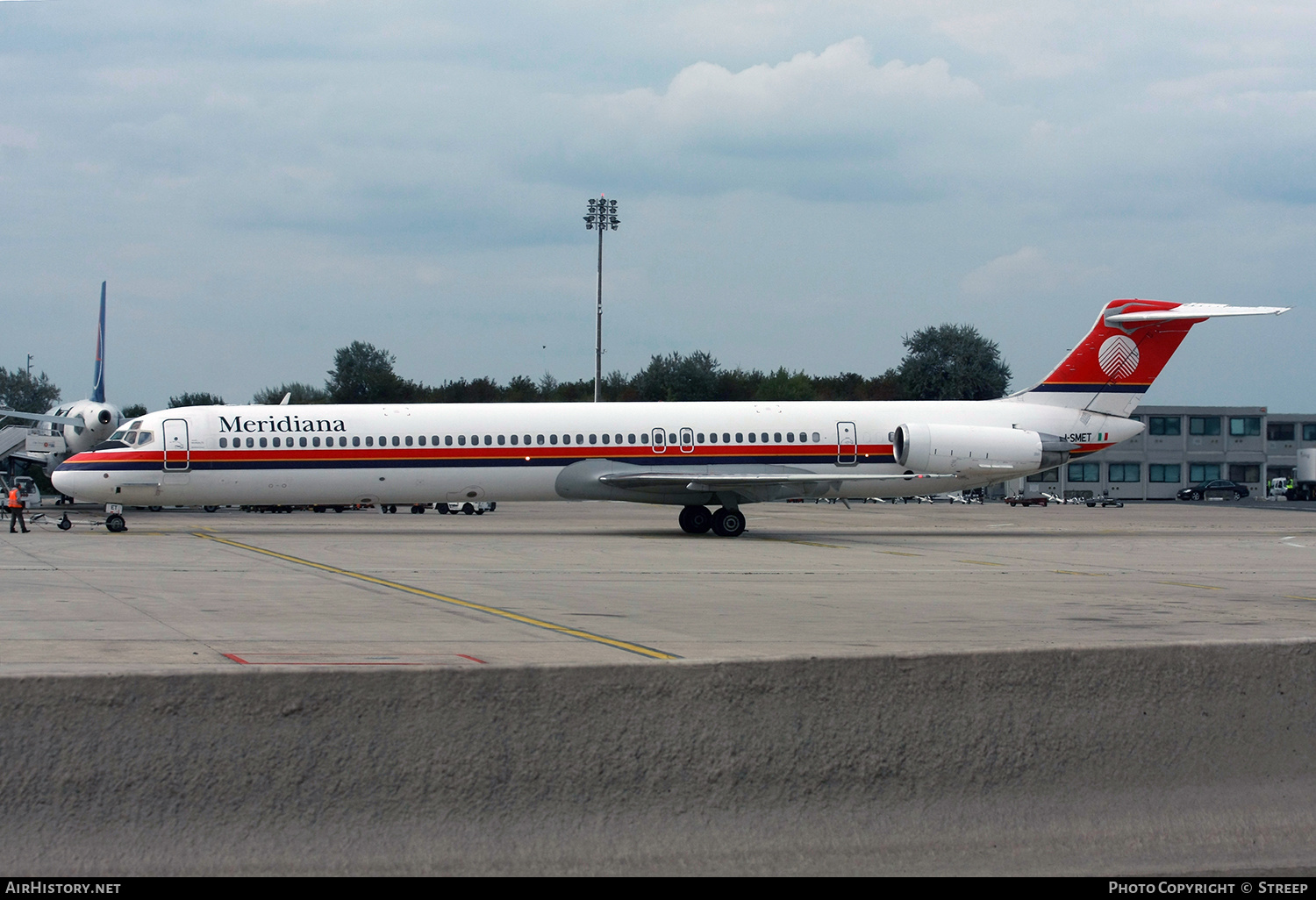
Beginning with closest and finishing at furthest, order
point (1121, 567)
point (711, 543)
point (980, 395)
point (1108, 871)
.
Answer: point (1108, 871), point (1121, 567), point (711, 543), point (980, 395)

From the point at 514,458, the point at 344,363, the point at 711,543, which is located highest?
the point at 344,363

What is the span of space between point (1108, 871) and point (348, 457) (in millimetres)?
25624

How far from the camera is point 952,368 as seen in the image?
10400 cm

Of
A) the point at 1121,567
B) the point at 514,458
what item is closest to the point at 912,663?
the point at 1121,567

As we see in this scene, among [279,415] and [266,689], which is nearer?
[266,689]

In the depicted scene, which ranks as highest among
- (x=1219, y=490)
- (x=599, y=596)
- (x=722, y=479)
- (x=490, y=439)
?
(x=490, y=439)

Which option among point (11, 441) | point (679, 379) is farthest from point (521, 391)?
point (11, 441)

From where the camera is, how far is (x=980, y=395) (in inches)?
4038

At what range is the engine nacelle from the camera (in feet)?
102

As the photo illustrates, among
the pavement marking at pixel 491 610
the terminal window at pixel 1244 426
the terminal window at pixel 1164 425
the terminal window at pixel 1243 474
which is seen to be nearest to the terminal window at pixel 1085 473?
the terminal window at pixel 1164 425

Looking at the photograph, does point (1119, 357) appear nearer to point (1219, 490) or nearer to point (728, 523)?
point (728, 523)

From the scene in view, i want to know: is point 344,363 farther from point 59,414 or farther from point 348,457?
point 348,457

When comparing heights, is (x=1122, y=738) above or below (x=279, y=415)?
below

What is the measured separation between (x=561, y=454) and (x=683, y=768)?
80.0 ft
